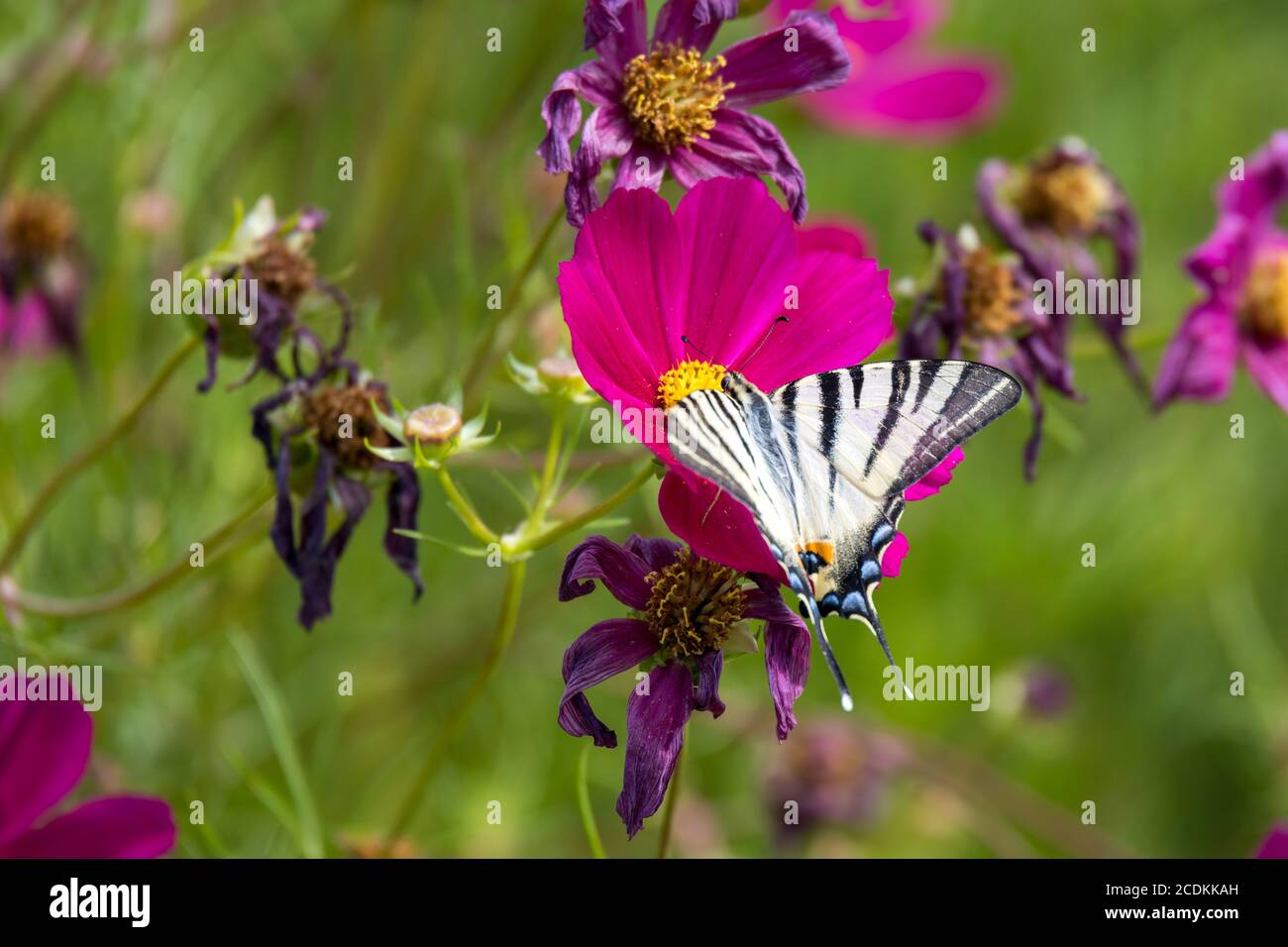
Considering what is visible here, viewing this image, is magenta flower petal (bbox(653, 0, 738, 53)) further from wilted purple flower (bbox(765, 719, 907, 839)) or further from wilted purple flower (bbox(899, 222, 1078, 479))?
wilted purple flower (bbox(765, 719, 907, 839))

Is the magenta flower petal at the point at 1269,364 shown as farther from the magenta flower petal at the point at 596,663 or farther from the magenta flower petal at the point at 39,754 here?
the magenta flower petal at the point at 39,754

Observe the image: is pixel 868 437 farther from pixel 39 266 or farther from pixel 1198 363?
pixel 39 266

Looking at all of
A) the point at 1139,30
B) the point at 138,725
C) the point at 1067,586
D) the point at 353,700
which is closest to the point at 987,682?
the point at 1067,586

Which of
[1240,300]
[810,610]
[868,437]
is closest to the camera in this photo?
[810,610]

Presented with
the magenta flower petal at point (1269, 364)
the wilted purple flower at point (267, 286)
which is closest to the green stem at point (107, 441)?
the wilted purple flower at point (267, 286)

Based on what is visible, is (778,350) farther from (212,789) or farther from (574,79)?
(212,789)

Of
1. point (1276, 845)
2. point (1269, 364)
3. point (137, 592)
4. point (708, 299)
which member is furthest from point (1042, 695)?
point (137, 592)

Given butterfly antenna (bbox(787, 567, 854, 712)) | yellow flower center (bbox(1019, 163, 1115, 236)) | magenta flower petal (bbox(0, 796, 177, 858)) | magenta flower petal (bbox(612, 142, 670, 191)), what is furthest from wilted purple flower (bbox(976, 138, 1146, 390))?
magenta flower petal (bbox(0, 796, 177, 858))
